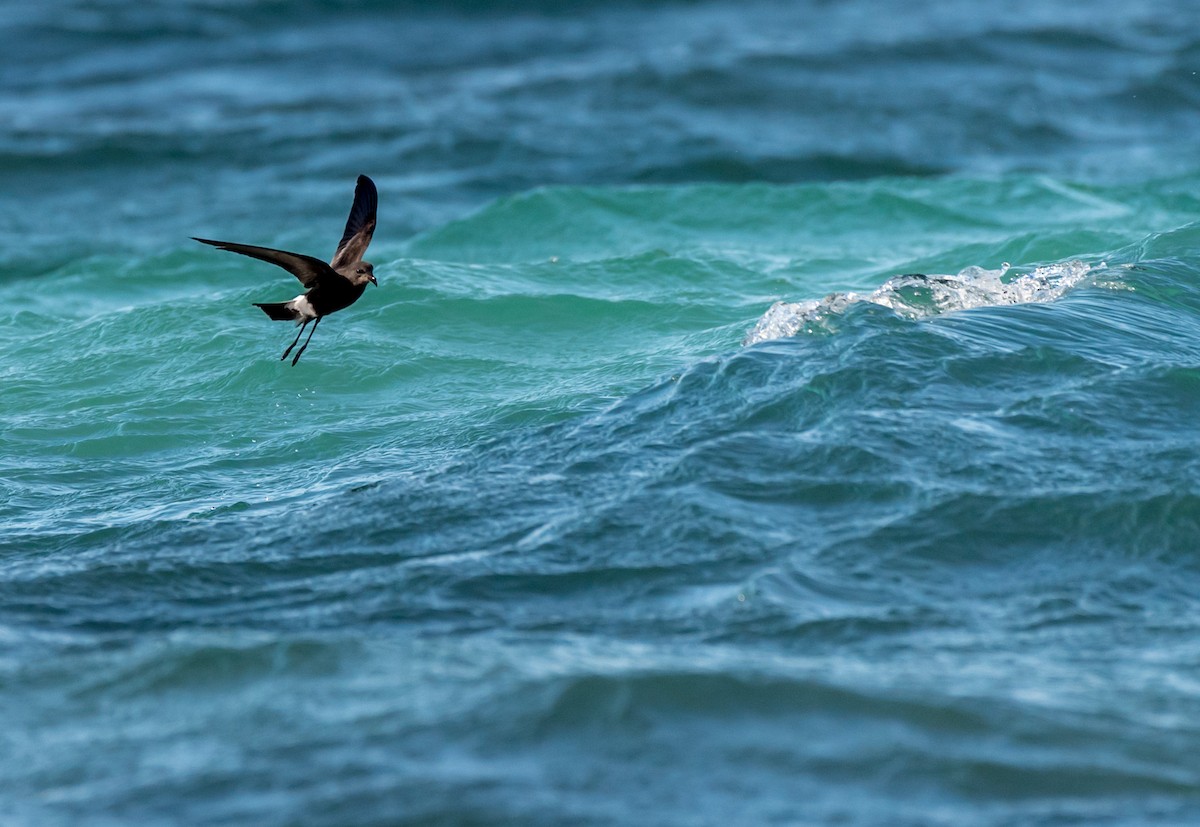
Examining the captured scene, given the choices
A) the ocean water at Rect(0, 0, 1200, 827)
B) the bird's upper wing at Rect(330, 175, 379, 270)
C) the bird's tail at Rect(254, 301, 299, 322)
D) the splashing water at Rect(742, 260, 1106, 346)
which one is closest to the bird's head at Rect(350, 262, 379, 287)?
the bird's upper wing at Rect(330, 175, 379, 270)

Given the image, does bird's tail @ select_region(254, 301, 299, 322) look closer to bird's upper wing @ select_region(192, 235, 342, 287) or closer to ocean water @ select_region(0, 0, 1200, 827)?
bird's upper wing @ select_region(192, 235, 342, 287)

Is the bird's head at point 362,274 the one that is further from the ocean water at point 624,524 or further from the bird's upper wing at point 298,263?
the ocean water at point 624,524

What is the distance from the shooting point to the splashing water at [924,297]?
7.33 m

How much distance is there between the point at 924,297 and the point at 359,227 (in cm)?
293

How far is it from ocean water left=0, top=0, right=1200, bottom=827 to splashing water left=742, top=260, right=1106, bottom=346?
3 cm

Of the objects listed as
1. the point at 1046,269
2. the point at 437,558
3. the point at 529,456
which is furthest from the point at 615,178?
the point at 437,558

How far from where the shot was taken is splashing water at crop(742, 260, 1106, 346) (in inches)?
289

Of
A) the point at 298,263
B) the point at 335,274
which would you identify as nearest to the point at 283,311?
the point at 335,274

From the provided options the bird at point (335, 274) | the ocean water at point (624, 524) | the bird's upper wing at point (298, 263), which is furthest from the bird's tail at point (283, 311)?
the ocean water at point (624, 524)

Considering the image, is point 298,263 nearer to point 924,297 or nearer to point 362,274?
point 362,274

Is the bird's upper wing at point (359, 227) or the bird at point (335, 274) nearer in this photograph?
the bird at point (335, 274)

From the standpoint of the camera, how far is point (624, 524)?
5.63 metres

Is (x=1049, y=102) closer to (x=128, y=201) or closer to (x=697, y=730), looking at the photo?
(x=128, y=201)

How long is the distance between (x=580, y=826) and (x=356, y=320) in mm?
6302
